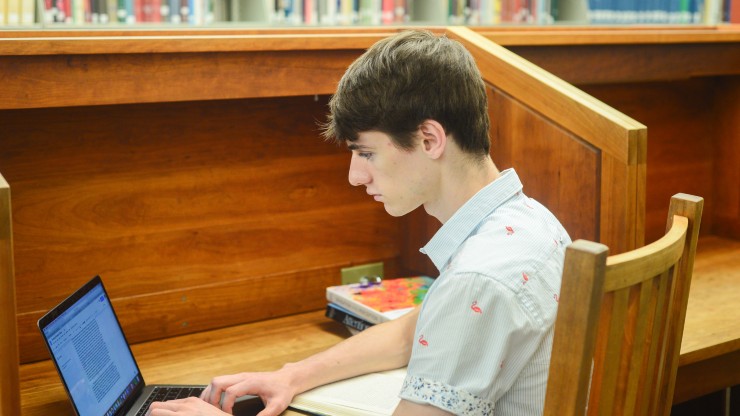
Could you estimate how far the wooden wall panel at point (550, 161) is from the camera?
1.46m

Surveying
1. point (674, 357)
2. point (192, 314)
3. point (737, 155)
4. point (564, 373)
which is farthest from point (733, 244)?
point (564, 373)

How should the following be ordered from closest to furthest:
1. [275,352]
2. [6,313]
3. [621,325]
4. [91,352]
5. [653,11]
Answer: [621,325] → [6,313] → [91,352] → [275,352] → [653,11]

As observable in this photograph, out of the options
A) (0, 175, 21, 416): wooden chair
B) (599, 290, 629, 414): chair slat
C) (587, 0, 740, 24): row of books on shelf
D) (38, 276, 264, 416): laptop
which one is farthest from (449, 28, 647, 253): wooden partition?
(587, 0, 740, 24): row of books on shelf

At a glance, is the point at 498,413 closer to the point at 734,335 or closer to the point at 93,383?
the point at 93,383

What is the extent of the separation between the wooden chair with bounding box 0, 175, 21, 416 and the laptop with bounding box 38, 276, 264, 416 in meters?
0.08

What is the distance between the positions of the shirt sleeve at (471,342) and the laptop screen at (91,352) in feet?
1.67

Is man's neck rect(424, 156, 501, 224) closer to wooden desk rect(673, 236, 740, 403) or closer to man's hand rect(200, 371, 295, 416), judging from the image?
man's hand rect(200, 371, 295, 416)

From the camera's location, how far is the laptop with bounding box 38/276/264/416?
1194 mm

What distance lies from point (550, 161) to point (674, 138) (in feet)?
3.24

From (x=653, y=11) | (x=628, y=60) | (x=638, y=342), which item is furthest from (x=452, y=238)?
(x=653, y=11)

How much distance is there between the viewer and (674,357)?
3.84 ft

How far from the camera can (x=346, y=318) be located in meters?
1.72

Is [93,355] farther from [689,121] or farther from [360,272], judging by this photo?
[689,121]

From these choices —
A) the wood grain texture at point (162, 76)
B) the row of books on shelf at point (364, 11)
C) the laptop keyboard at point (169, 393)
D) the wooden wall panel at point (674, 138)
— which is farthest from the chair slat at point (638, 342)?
the row of books on shelf at point (364, 11)
